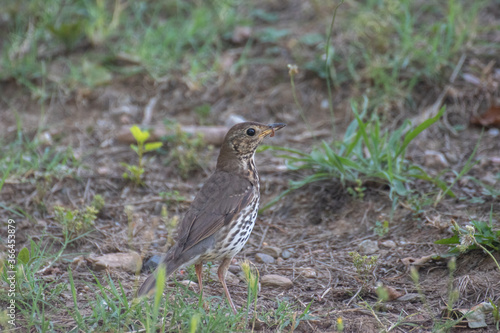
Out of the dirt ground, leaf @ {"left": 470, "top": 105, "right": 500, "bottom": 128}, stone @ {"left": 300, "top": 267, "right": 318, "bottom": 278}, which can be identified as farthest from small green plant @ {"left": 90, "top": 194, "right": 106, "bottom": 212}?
leaf @ {"left": 470, "top": 105, "right": 500, "bottom": 128}

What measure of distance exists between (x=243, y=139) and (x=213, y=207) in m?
0.67

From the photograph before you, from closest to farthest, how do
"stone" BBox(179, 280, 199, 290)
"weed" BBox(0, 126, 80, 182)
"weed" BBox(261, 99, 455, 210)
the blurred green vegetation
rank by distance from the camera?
"stone" BBox(179, 280, 199, 290)
"weed" BBox(261, 99, 455, 210)
"weed" BBox(0, 126, 80, 182)
the blurred green vegetation

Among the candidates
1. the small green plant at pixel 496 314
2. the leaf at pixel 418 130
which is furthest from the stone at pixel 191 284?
the leaf at pixel 418 130

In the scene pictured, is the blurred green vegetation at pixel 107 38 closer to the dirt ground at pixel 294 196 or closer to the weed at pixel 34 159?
the dirt ground at pixel 294 196

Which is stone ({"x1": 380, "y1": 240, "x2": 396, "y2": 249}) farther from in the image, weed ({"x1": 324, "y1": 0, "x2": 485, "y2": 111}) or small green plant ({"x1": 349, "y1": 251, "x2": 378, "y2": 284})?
weed ({"x1": 324, "y1": 0, "x2": 485, "y2": 111})

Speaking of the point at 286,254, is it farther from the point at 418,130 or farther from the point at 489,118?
the point at 489,118

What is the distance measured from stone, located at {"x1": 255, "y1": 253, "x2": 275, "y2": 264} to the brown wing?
0.57 m

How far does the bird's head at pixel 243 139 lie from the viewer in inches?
176

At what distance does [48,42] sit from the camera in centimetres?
770

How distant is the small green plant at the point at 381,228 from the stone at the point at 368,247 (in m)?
0.12

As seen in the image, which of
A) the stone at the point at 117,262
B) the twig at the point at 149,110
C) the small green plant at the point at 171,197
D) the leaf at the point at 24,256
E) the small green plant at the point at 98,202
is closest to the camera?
the leaf at the point at 24,256

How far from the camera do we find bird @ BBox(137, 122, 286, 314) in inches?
151

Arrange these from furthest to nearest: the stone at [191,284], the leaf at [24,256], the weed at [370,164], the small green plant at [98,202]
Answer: the small green plant at [98,202] → the weed at [370,164] → the stone at [191,284] → the leaf at [24,256]

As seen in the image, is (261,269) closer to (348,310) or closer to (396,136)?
(348,310)
